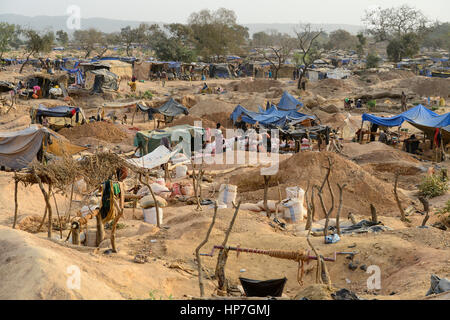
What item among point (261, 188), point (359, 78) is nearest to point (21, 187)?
point (261, 188)

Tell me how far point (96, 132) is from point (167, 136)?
15.8 feet

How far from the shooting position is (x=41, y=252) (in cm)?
531

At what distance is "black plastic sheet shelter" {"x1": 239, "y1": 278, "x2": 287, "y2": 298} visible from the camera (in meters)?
5.89

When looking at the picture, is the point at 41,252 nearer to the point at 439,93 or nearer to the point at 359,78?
the point at 439,93

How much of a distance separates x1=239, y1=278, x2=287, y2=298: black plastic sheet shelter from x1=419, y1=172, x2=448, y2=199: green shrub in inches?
306

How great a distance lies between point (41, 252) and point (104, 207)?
87.5 inches

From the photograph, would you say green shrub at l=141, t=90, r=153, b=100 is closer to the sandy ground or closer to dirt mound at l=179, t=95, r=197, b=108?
dirt mound at l=179, t=95, r=197, b=108

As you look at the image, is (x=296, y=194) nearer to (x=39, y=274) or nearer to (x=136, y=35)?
(x=39, y=274)

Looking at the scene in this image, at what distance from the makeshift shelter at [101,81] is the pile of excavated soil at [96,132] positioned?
9246 millimetres

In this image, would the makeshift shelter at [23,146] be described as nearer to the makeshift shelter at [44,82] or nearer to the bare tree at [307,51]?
the makeshift shelter at [44,82]

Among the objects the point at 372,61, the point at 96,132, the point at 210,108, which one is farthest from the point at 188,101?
the point at 372,61

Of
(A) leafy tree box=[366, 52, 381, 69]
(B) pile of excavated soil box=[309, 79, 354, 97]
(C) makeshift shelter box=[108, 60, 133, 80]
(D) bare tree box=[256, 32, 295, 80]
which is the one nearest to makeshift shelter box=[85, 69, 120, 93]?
(C) makeshift shelter box=[108, 60, 133, 80]

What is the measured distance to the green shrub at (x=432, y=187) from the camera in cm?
1228

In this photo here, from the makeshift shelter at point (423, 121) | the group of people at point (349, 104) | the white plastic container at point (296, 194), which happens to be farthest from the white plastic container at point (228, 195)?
the group of people at point (349, 104)
